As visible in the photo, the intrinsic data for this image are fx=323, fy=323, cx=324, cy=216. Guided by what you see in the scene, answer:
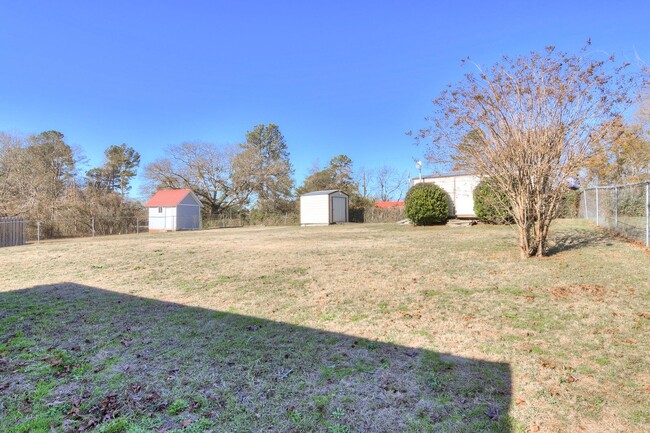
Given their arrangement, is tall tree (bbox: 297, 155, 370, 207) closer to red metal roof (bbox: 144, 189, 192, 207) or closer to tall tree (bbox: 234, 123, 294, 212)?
tall tree (bbox: 234, 123, 294, 212)

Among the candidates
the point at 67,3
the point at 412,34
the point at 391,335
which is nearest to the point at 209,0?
the point at 67,3

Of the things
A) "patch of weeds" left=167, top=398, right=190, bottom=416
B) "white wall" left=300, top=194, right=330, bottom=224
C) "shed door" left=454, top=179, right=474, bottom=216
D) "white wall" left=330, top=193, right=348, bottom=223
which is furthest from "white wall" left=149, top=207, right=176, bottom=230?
"patch of weeds" left=167, top=398, right=190, bottom=416

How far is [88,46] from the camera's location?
1189 cm

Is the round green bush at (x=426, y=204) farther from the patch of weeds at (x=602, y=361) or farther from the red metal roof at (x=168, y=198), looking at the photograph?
the red metal roof at (x=168, y=198)

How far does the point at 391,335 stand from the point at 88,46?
48.5 ft

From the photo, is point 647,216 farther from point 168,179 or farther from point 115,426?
point 168,179

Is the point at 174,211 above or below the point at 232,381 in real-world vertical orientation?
above

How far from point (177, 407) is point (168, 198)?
30.3m

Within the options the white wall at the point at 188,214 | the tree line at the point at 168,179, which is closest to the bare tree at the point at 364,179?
the tree line at the point at 168,179

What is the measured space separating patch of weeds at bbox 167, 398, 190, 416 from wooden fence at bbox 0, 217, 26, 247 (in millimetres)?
17354

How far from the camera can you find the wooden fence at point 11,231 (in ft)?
45.3

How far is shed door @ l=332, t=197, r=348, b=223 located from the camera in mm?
24719

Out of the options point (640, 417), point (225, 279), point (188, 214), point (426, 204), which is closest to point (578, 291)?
point (640, 417)

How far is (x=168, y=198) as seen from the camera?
29.2 m
